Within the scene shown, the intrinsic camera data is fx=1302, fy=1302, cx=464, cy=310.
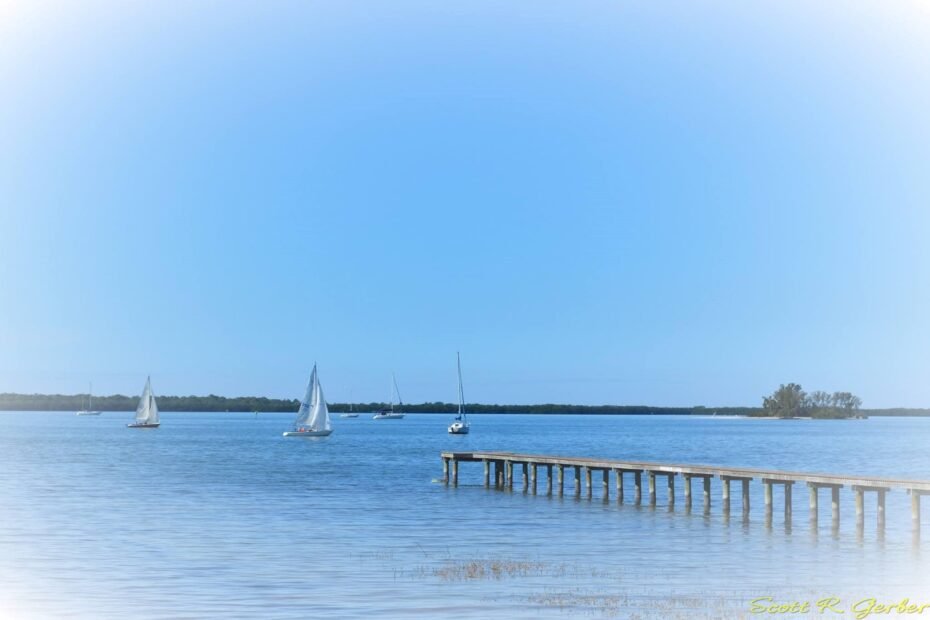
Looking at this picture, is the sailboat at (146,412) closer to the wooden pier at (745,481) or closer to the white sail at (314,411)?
the white sail at (314,411)

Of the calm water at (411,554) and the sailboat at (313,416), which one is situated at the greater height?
the sailboat at (313,416)

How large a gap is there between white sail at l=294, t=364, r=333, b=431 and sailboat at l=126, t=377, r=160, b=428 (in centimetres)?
3534

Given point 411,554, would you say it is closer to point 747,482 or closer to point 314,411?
point 747,482

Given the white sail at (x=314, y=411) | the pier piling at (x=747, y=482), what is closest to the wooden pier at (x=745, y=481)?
the pier piling at (x=747, y=482)

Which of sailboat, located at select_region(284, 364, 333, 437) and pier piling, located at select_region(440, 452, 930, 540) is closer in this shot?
pier piling, located at select_region(440, 452, 930, 540)

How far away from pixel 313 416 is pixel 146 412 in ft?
136

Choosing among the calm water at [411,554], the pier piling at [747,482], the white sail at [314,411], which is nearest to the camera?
the calm water at [411,554]

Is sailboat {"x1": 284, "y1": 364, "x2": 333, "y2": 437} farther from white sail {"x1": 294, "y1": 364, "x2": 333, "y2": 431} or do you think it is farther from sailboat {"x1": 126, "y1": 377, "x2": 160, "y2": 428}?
sailboat {"x1": 126, "y1": 377, "x2": 160, "y2": 428}

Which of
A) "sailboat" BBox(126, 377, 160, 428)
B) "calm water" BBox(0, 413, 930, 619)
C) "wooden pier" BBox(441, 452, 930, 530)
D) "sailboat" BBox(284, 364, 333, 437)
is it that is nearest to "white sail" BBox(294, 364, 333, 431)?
"sailboat" BBox(284, 364, 333, 437)

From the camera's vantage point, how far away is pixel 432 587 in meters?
24.1

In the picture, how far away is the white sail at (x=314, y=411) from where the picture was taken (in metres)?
105

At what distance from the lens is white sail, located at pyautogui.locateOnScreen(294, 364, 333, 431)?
345ft

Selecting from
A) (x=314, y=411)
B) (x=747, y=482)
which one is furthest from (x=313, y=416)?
(x=747, y=482)

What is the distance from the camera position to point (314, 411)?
10738 cm
